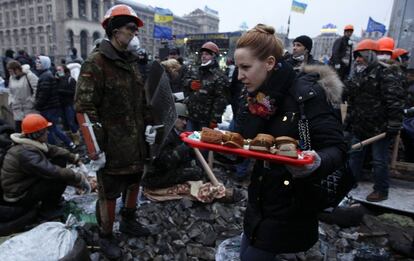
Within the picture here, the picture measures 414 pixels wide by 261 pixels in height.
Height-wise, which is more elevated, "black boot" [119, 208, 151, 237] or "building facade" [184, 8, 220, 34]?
"building facade" [184, 8, 220, 34]

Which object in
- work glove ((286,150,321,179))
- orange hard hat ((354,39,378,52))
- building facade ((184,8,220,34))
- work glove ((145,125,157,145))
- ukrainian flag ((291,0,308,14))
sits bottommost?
work glove ((145,125,157,145))

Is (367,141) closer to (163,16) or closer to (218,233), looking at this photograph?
(218,233)

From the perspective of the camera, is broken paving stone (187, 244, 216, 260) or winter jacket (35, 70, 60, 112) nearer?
broken paving stone (187, 244, 216, 260)

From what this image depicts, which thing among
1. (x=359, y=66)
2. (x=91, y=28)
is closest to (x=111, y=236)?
(x=359, y=66)

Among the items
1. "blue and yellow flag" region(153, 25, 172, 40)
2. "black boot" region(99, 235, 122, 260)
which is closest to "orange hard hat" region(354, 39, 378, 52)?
"black boot" region(99, 235, 122, 260)

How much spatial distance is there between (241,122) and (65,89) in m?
6.18

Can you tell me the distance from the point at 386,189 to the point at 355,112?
1.16 meters

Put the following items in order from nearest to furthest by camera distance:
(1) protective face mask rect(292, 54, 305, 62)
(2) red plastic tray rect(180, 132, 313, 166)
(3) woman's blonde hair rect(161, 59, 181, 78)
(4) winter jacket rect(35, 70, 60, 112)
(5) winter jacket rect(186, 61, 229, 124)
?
(2) red plastic tray rect(180, 132, 313, 166) < (5) winter jacket rect(186, 61, 229, 124) < (1) protective face mask rect(292, 54, 305, 62) < (4) winter jacket rect(35, 70, 60, 112) < (3) woman's blonde hair rect(161, 59, 181, 78)

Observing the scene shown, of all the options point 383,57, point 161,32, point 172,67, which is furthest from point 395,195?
point 161,32

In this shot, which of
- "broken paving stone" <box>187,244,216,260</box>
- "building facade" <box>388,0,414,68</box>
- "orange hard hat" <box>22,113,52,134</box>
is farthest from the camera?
"building facade" <box>388,0,414,68</box>

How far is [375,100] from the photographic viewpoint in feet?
13.0

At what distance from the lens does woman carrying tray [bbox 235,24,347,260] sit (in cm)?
151

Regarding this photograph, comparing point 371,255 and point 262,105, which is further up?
point 262,105

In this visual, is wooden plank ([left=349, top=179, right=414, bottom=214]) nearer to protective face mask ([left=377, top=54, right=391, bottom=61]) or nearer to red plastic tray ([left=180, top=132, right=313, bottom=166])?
protective face mask ([left=377, top=54, right=391, bottom=61])
